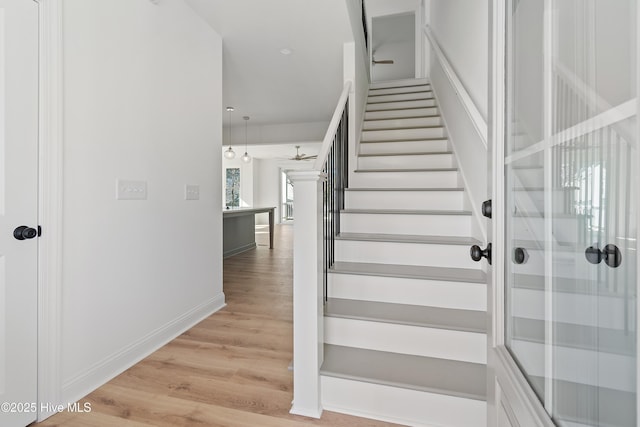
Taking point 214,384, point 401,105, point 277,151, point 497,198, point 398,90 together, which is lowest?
point 214,384

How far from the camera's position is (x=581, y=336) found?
0.56 m

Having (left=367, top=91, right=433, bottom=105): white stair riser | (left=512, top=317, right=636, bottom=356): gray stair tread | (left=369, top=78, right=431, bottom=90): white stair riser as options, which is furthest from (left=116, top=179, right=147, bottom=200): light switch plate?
(left=369, top=78, right=431, bottom=90): white stair riser

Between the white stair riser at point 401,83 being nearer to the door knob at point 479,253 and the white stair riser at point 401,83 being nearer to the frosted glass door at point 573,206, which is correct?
the frosted glass door at point 573,206

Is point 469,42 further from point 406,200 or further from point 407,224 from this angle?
point 407,224

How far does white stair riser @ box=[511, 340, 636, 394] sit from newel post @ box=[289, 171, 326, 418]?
87 cm

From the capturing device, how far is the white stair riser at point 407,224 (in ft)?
7.43

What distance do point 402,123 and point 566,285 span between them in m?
3.34

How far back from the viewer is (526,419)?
0.65 m

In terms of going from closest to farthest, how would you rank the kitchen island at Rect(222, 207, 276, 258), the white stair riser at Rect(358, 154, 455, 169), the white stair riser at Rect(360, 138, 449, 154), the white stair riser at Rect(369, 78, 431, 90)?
the white stair riser at Rect(358, 154, 455, 169), the white stair riser at Rect(360, 138, 449, 154), the white stair riser at Rect(369, 78, 431, 90), the kitchen island at Rect(222, 207, 276, 258)

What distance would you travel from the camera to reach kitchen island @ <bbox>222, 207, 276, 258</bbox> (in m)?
5.07

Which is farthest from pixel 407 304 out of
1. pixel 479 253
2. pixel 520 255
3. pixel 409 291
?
pixel 520 255

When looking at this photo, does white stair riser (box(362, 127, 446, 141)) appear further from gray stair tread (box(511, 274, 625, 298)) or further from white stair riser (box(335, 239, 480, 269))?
gray stair tread (box(511, 274, 625, 298))

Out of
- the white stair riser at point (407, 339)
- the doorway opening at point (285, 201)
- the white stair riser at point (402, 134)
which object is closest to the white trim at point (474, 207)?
the white stair riser at point (402, 134)

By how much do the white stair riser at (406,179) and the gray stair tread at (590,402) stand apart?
7.31 feet
